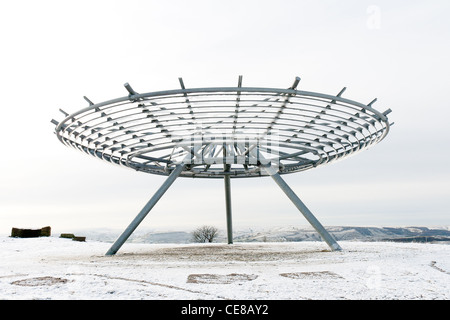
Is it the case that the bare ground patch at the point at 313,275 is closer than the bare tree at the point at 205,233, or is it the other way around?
the bare ground patch at the point at 313,275

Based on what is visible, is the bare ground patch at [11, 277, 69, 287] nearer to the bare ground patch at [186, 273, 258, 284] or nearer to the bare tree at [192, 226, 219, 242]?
the bare ground patch at [186, 273, 258, 284]

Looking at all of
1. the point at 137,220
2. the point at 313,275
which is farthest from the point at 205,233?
the point at 313,275

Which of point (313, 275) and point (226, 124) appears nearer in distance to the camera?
point (313, 275)

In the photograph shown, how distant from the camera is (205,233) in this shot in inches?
1619

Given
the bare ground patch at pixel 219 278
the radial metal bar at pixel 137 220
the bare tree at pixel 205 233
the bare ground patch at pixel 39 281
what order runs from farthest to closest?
the bare tree at pixel 205 233, the radial metal bar at pixel 137 220, the bare ground patch at pixel 219 278, the bare ground patch at pixel 39 281

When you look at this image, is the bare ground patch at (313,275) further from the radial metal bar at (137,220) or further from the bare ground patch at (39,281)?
the radial metal bar at (137,220)

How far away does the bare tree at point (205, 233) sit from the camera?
4103cm

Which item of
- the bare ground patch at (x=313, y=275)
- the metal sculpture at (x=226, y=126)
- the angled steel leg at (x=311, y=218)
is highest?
the metal sculpture at (x=226, y=126)

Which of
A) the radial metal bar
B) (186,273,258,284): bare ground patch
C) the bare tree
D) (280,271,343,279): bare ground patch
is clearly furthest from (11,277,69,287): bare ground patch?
the bare tree

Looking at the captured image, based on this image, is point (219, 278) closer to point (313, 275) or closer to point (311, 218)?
point (313, 275)

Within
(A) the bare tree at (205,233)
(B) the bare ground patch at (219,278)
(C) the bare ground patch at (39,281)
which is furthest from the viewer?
(A) the bare tree at (205,233)

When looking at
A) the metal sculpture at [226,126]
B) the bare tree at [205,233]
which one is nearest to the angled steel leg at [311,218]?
the metal sculpture at [226,126]

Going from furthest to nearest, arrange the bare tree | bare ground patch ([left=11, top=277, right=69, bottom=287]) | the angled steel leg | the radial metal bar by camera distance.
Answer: the bare tree
the angled steel leg
the radial metal bar
bare ground patch ([left=11, top=277, right=69, bottom=287])

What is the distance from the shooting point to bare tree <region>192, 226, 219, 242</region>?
41.0m
